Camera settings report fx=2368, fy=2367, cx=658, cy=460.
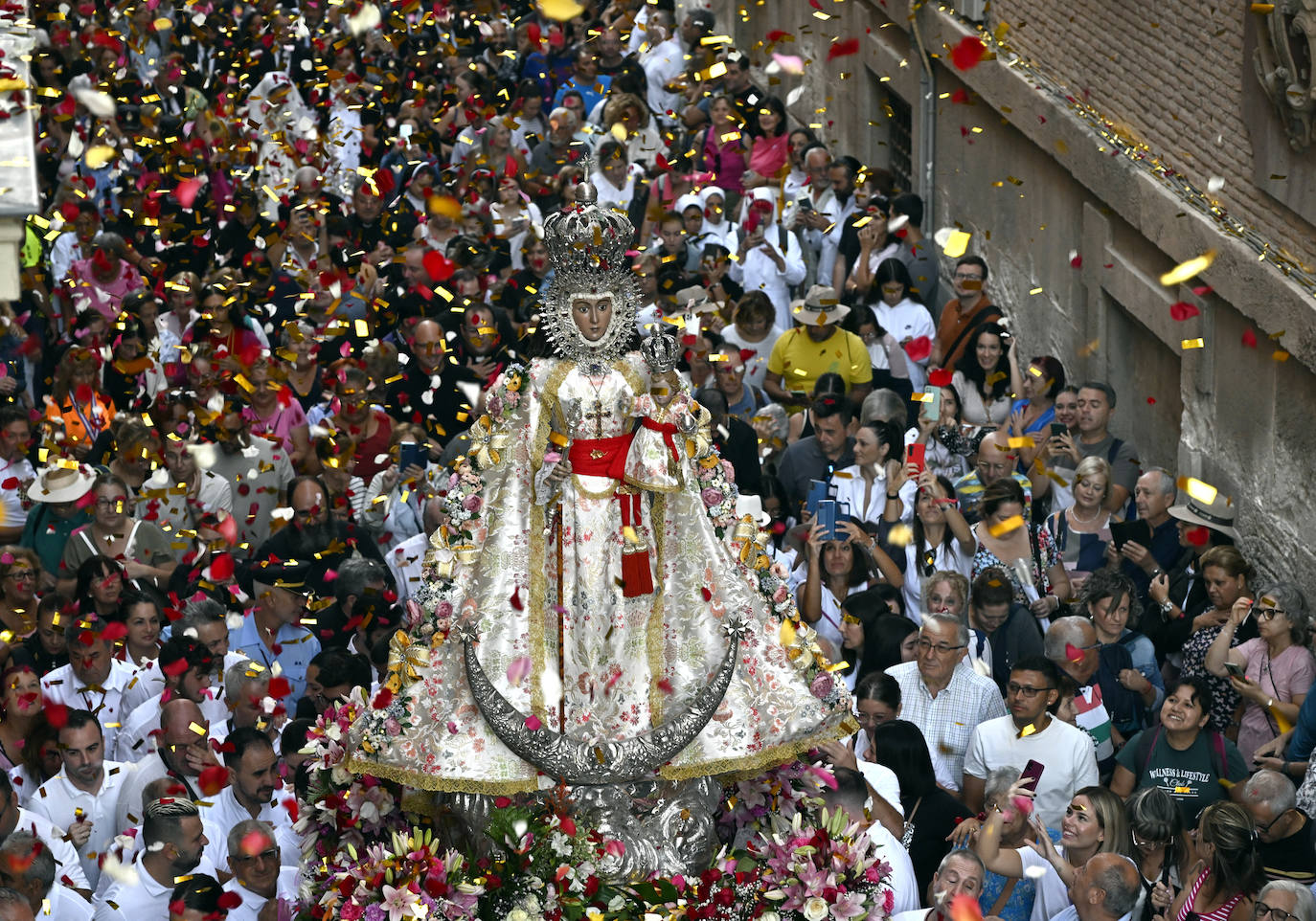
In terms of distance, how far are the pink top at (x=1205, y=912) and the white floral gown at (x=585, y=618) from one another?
1.46 metres

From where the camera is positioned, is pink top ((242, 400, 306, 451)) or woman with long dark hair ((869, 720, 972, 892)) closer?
woman with long dark hair ((869, 720, 972, 892))

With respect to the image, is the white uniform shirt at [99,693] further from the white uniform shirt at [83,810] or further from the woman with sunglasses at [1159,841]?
the woman with sunglasses at [1159,841]

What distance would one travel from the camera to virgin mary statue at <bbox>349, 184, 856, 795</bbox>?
9.26 metres

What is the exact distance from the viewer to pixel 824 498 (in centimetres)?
1268

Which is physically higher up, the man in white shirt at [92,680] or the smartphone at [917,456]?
the smartphone at [917,456]

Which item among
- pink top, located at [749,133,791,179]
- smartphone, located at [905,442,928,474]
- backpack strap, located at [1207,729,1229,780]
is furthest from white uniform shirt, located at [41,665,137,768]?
pink top, located at [749,133,791,179]

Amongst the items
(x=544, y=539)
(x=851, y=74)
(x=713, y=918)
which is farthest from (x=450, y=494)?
(x=851, y=74)

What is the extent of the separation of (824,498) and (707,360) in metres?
1.98

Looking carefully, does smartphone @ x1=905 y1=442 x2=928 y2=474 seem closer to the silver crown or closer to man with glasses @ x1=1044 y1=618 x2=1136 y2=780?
man with glasses @ x1=1044 y1=618 x2=1136 y2=780

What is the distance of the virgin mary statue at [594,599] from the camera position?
9.26 meters

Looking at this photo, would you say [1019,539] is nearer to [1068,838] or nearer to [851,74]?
[1068,838]

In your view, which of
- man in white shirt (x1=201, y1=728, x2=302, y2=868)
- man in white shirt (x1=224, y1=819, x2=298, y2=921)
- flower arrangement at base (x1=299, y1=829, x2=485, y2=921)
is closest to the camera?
flower arrangement at base (x1=299, y1=829, x2=485, y2=921)

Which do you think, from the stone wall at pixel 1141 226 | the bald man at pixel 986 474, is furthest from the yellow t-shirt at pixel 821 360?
the bald man at pixel 986 474

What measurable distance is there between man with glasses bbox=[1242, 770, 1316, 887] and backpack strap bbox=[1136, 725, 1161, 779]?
833 millimetres
